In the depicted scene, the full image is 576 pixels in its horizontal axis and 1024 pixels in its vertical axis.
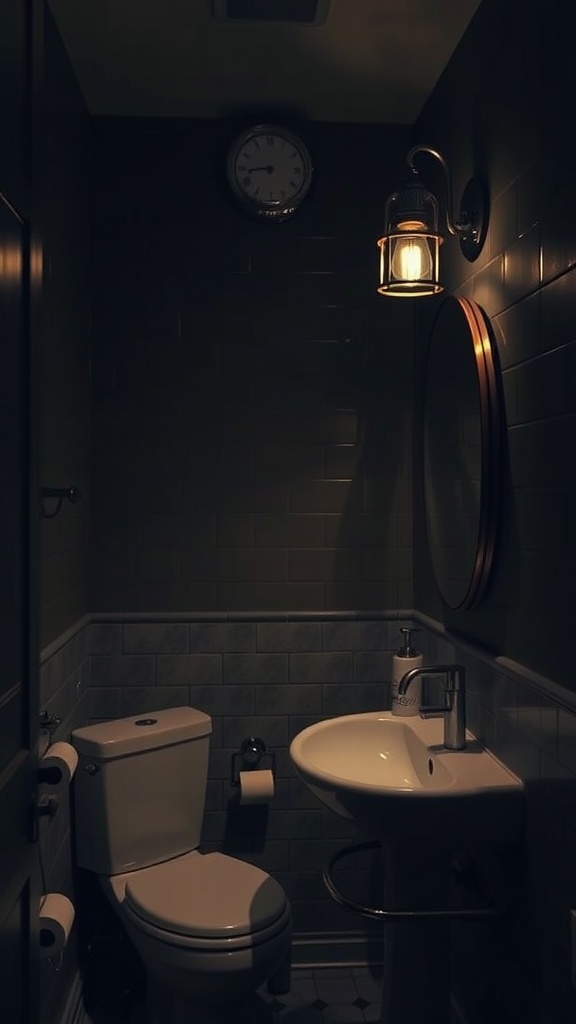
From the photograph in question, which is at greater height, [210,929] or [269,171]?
[269,171]

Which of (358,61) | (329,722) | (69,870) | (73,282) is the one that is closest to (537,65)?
(358,61)

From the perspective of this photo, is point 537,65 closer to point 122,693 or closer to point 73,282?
point 73,282

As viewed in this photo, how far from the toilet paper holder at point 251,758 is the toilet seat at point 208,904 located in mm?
425

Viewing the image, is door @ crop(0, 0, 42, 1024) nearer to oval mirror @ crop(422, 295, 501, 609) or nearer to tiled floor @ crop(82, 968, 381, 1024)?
oval mirror @ crop(422, 295, 501, 609)

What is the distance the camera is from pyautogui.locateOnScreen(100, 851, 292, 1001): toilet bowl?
6.98 feet

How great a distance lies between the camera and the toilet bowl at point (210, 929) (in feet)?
6.98

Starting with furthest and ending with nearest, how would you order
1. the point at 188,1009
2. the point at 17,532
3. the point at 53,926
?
1. the point at 188,1009
2. the point at 53,926
3. the point at 17,532

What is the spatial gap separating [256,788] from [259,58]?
2209 millimetres

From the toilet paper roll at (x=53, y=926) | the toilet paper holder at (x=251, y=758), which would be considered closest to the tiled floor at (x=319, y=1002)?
the toilet paper holder at (x=251, y=758)

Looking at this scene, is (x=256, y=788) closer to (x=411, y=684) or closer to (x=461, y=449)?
(x=411, y=684)

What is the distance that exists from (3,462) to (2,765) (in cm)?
47

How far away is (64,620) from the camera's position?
8.22 feet

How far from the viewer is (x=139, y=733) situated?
2604 mm

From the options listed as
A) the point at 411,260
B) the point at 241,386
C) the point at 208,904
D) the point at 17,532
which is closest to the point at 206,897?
the point at 208,904
